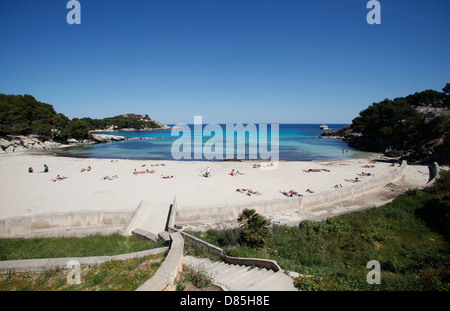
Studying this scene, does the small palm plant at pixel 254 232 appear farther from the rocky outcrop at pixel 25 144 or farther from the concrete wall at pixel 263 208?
the rocky outcrop at pixel 25 144

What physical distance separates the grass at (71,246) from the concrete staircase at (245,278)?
2.49m

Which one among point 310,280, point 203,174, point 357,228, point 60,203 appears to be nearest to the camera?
point 310,280

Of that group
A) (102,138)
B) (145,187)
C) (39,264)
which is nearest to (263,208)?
(39,264)

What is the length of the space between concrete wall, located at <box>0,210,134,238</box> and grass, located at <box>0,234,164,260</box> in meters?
0.84

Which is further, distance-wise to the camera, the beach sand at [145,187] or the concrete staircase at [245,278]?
the beach sand at [145,187]

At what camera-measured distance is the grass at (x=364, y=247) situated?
6.60 metres

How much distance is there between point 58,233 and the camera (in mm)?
10320

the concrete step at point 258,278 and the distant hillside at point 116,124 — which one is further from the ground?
the distant hillside at point 116,124

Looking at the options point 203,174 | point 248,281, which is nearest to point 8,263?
point 248,281

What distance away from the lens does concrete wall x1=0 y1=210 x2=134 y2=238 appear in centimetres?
1016

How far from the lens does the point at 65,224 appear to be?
11.0 metres

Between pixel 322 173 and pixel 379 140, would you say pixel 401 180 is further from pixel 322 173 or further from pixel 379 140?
pixel 379 140

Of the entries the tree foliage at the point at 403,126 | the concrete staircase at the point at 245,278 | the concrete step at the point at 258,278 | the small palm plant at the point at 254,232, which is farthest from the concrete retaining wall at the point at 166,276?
the tree foliage at the point at 403,126

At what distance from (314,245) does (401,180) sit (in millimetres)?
18542
